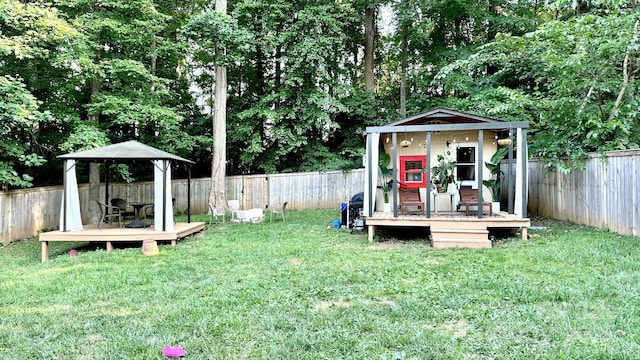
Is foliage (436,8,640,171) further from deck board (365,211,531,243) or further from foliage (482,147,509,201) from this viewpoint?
deck board (365,211,531,243)

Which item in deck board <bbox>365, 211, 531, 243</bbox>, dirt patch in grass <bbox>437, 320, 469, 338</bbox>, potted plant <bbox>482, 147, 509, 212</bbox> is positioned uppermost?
potted plant <bbox>482, 147, 509, 212</bbox>

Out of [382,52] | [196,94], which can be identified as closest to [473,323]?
[196,94]

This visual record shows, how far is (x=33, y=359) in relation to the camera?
9.34 ft

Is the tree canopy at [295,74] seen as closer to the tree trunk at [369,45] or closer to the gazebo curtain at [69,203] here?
the tree trunk at [369,45]

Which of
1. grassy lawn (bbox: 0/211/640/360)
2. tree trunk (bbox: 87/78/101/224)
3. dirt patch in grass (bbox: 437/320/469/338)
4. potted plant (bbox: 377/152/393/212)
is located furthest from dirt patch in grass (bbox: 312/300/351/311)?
tree trunk (bbox: 87/78/101/224)

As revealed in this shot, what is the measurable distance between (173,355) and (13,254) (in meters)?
7.15

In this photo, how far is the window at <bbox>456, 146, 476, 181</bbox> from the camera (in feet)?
31.7

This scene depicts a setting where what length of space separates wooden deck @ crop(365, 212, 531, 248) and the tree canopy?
2.16m

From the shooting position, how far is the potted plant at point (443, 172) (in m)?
9.30

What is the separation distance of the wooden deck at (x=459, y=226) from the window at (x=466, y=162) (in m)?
2.25

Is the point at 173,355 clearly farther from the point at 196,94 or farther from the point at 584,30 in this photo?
the point at 196,94

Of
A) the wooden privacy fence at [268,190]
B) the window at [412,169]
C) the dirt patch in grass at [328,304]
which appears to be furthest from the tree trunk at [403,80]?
the dirt patch in grass at [328,304]

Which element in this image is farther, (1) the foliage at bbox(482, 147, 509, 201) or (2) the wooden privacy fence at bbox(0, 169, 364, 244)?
(2) the wooden privacy fence at bbox(0, 169, 364, 244)

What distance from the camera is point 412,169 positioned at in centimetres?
994
